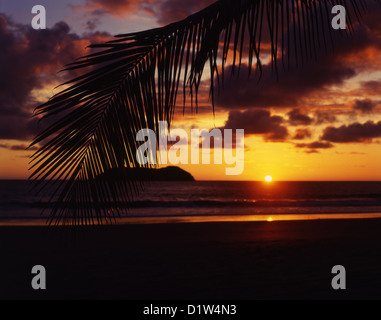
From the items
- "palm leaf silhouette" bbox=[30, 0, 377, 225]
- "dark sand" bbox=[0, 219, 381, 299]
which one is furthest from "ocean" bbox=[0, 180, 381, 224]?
"dark sand" bbox=[0, 219, 381, 299]

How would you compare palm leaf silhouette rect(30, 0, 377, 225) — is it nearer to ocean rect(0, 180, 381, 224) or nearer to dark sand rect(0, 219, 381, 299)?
ocean rect(0, 180, 381, 224)

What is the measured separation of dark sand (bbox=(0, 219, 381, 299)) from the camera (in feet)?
18.5

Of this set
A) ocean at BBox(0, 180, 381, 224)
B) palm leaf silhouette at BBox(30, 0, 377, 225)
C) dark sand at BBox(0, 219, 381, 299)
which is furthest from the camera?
ocean at BBox(0, 180, 381, 224)

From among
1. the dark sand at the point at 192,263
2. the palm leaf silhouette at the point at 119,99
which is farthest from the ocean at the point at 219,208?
the dark sand at the point at 192,263

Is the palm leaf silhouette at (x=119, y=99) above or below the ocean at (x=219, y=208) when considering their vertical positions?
below

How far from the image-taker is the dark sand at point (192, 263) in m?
5.65

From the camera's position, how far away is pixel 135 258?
7.78 m

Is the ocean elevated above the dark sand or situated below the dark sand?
above

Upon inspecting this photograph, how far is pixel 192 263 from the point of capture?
736 centimetres

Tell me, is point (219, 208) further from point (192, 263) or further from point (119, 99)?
point (119, 99)

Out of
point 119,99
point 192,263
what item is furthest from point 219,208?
point 119,99

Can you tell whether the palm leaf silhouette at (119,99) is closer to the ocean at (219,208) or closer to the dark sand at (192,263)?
the ocean at (219,208)
